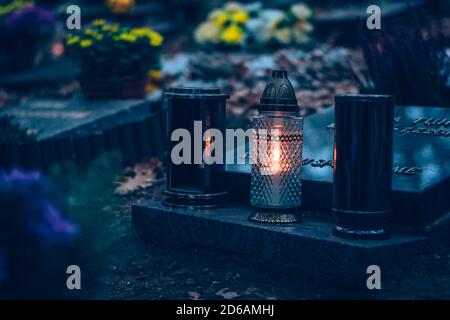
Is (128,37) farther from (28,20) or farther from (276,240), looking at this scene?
(28,20)

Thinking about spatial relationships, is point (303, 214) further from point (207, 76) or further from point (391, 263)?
point (207, 76)

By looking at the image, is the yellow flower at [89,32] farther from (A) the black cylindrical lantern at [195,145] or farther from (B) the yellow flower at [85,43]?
(A) the black cylindrical lantern at [195,145]

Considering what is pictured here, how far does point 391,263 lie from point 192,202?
1.33m

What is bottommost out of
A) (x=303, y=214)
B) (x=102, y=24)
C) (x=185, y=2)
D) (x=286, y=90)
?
(x=303, y=214)

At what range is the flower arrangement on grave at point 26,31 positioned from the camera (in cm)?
1249

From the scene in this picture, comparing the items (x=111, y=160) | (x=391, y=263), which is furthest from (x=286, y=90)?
(x=111, y=160)

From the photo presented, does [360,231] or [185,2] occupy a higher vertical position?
[185,2]

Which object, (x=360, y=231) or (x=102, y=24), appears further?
(x=102, y=24)

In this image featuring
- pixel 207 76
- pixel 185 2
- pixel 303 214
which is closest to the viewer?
pixel 303 214

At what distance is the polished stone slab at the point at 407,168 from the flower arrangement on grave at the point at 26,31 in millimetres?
8663

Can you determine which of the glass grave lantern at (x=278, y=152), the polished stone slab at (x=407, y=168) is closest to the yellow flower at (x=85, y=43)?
the polished stone slab at (x=407, y=168)

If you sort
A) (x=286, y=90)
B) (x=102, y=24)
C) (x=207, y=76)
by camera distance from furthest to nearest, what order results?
1. (x=207, y=76)
2. (x=102, y=24)
3. (x=286, y=90)

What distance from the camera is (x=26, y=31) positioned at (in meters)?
12.9
